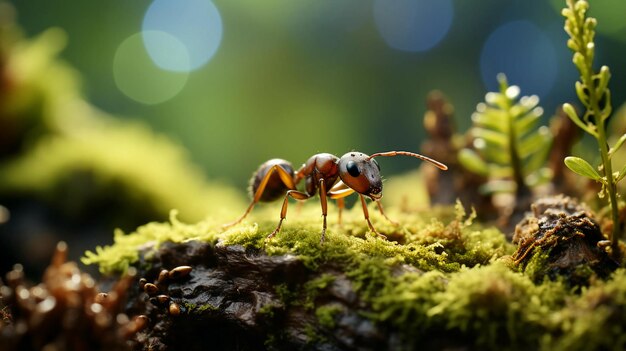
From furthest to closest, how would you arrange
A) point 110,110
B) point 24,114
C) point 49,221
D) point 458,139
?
point 110,110 < point 24,114 < point 49,221 < point 458,139

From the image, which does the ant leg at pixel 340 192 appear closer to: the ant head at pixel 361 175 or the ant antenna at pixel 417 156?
the ant head at pixel 361 175

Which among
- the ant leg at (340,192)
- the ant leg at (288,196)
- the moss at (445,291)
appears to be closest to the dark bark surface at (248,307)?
the moss at (445,291)

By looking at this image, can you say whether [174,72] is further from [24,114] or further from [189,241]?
[189,241]

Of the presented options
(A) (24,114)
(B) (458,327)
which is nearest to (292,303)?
(B) (458,327)

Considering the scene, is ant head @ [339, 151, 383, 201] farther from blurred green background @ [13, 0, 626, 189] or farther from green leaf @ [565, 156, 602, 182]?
blurred green background @ [13, 0, 626, 189]

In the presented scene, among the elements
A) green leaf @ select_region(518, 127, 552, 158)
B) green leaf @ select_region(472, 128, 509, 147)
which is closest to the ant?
green leaf @ select_region(472, 128, 509, 147)
